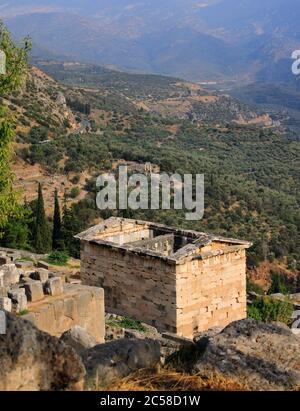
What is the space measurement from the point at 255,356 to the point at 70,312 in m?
3.53

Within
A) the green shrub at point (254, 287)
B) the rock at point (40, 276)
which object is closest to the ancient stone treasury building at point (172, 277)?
the rock at point (40, 276)

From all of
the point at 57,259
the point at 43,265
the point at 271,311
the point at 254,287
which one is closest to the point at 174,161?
the point at 254,287

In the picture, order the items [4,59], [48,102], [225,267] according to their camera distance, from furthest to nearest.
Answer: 1. [48,102]
2. [225,267]
3. [4,59]

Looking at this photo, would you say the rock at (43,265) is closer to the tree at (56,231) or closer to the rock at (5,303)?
the tree at (56,231)

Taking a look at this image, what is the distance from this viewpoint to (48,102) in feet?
249

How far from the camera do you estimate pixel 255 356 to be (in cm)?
705

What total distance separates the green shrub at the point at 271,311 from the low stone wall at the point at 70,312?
491 inches

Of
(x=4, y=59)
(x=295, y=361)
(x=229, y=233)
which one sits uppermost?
(x=4, y=59)

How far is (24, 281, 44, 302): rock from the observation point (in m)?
9.93

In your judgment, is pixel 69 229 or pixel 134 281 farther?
pixel 69 229

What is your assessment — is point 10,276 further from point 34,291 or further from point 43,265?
point 43,265

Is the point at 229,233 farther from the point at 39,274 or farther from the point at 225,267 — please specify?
the point at 39,274
